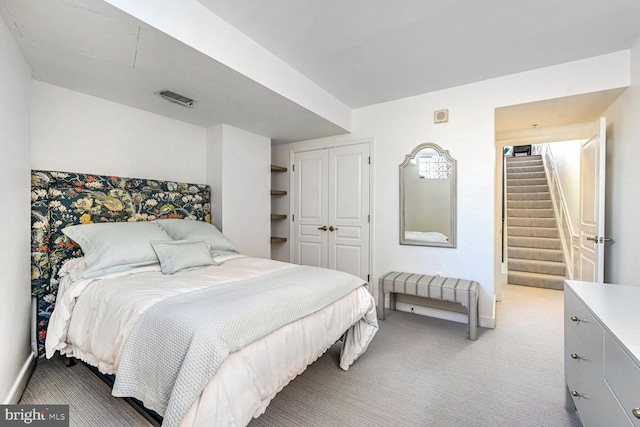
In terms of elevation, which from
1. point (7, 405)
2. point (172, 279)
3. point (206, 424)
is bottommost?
point (7, 405)

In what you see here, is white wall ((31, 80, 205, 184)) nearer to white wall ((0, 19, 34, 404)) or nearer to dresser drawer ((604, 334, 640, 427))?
white wall ((0, 19, 34, 404))

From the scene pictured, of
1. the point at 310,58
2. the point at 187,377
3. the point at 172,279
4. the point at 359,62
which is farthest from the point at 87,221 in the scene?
the point at 359,62

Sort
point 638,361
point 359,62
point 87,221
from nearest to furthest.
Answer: point 638,361 → point 87,221 → point 359,62

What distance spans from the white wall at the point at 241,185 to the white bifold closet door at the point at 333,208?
511 mm

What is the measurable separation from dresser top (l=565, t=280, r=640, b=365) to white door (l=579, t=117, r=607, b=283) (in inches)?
53.1

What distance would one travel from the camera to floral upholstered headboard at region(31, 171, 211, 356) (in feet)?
6.84

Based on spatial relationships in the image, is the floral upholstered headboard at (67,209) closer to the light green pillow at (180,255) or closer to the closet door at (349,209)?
the light green pillow at (180,255)

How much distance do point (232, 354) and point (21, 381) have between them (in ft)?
5.22

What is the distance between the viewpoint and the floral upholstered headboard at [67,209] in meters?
2.08

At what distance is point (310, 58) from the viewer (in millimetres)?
2496

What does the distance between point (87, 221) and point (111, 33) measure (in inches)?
58.9

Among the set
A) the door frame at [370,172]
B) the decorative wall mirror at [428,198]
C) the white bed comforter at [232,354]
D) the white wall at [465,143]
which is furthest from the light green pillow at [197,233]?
the decorative wall mirror at [428,198]

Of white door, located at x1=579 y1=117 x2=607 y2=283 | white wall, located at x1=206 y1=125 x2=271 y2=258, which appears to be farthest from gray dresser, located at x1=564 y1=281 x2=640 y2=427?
white wall, located at x1=206 y1=125 x2=271 y2=258

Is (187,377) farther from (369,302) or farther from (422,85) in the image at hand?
(422,85)
